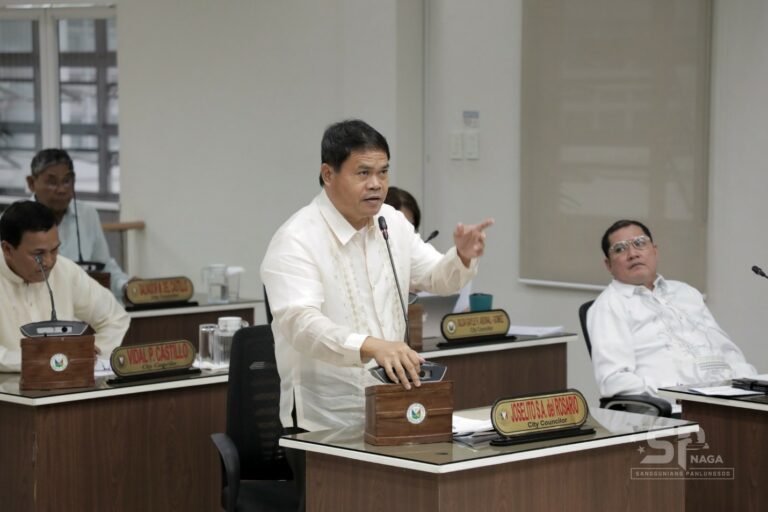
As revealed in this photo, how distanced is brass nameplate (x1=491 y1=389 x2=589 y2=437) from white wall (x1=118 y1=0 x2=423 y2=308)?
373cm

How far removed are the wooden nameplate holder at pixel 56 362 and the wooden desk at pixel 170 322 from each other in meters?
1.49

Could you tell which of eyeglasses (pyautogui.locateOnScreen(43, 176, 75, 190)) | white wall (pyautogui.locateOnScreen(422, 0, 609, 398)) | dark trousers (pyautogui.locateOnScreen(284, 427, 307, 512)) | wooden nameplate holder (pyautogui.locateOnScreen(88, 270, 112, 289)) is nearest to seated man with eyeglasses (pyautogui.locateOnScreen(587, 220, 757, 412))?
dark trousers (pyautogui.locateOnScreen(284, 427, 307, 512))

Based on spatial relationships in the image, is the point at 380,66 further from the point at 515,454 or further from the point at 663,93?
the point at 515,454

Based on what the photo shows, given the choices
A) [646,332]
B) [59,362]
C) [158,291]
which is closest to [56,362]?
[59,362]

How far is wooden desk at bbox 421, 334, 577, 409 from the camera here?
4297 millimetres

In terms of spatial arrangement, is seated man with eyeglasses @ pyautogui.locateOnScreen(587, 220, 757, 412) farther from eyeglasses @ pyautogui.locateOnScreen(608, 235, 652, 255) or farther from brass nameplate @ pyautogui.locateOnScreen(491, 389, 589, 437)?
brass nameplate @ pyautogui.locateOnScreen(491, 389, 589, 437)

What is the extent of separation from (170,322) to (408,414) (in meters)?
2.75

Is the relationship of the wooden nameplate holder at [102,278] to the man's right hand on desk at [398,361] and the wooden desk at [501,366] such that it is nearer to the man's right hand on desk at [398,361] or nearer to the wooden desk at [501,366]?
the wooden desk at [501,366]

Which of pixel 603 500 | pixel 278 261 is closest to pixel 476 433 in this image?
pixel 603 500

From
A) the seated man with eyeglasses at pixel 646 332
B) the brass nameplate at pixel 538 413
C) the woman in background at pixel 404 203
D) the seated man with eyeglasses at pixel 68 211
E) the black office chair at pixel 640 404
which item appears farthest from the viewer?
the seated man with eyeglasses at pixel 68 211

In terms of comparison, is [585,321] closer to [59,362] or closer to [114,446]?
[114,446]

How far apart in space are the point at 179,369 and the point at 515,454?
154 cm

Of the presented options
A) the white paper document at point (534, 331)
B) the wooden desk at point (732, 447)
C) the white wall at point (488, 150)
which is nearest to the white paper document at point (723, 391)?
the wooden desk at point (732, 447)

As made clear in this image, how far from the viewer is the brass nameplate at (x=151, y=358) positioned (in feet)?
11.9
